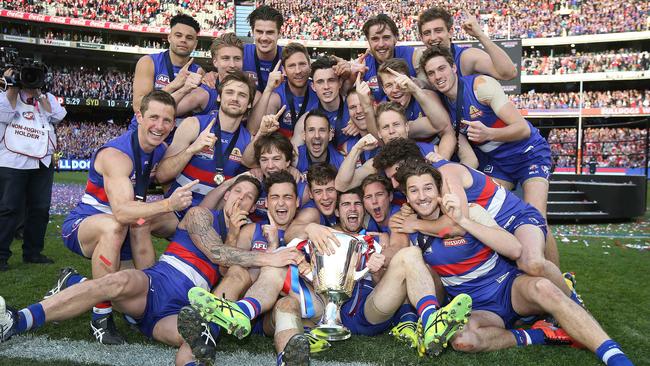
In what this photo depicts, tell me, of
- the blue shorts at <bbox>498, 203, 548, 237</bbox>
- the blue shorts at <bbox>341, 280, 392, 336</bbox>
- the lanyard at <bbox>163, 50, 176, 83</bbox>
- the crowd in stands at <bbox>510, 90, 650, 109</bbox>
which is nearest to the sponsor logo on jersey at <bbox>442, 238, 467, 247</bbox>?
the blue shorts at <bbox>498, 203, 548, 237</bbox>

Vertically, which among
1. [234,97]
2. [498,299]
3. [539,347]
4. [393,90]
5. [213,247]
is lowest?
[539,347]

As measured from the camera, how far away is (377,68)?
6.27 metres

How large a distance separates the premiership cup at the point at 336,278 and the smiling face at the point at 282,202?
65 centimetres

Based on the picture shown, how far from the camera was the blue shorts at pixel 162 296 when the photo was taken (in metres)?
3.80

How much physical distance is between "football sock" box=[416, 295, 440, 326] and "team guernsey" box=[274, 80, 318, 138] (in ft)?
8.97

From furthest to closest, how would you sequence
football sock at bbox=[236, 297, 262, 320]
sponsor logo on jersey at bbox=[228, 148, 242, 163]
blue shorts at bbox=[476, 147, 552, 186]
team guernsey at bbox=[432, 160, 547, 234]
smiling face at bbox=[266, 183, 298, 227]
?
blue shorts at bbox=[476, 147, 552, 186], sponsor logo on jersey at bbox=[228, 148, 242, 163], smiling face at bbox=[266, 183, 298, 227], team guernsey at bbox=[432, 160, 547, 234], football sock at bbox=[236, 297, 262, 320]

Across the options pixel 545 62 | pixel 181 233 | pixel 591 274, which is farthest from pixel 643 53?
pixel 181 233

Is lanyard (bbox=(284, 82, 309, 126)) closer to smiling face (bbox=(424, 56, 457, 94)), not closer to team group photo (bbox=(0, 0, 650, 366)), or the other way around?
team group photo (bbox=(0, 0, 650, 366))

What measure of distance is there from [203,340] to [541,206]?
12.1ft

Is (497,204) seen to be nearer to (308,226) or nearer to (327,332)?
(308,226)

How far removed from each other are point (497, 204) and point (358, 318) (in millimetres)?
1383

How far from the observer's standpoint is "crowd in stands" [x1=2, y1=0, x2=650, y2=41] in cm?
3591

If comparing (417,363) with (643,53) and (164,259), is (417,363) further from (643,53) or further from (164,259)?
(643,53)

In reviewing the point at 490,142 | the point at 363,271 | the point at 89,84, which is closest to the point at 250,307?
the point at 363,271
